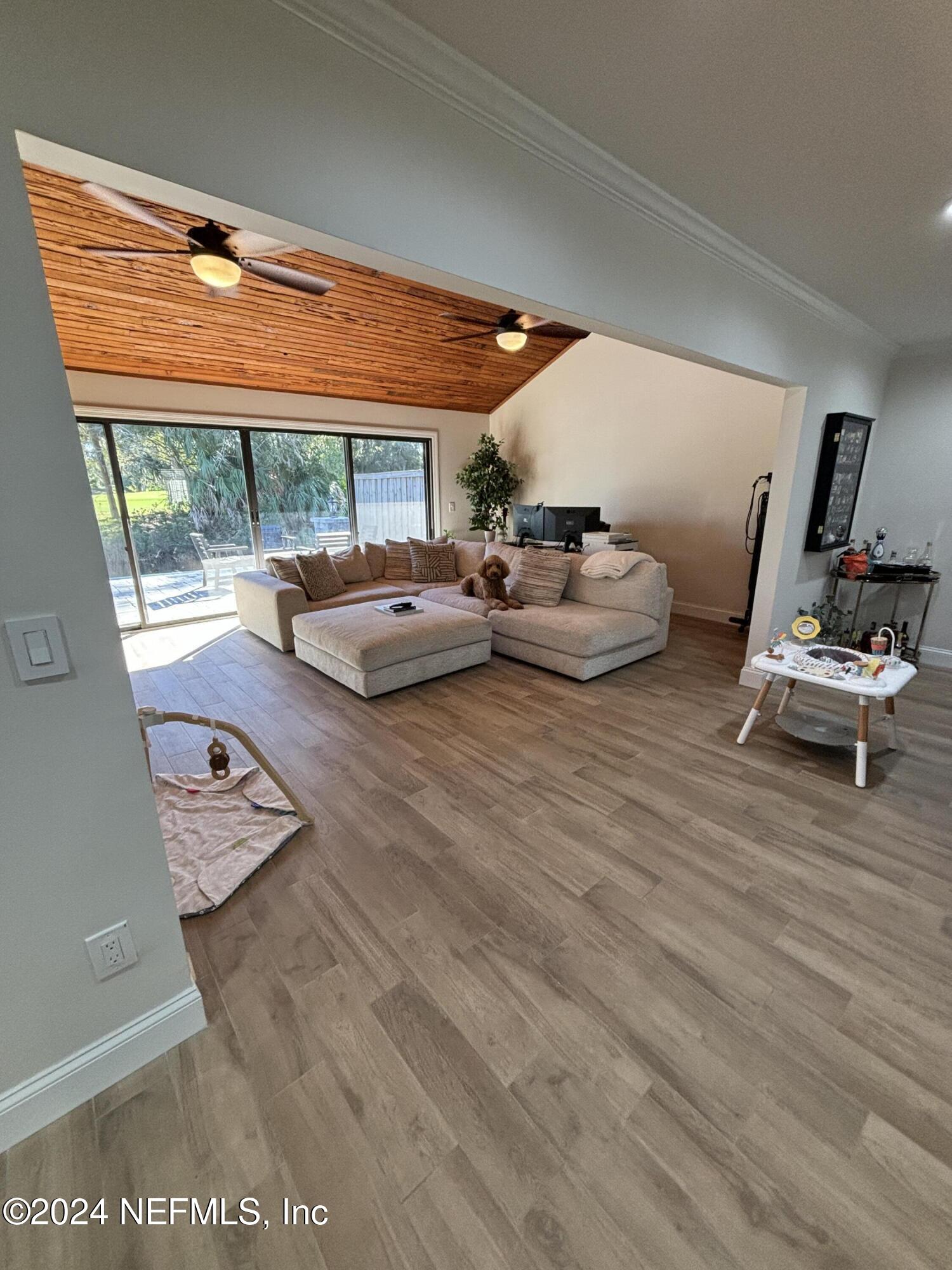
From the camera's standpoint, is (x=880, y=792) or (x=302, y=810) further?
(x=880, y=792)

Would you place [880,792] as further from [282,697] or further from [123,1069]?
[282,697]

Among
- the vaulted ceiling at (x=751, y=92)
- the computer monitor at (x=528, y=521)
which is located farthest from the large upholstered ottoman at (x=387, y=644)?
the vaulted ceiling at (x=751, y=92)

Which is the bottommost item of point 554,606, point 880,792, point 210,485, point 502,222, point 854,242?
point 880,792

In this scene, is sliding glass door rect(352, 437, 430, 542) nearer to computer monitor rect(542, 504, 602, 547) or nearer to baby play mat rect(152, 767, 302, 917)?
computer monitor rect(542, 504, 602, 547)

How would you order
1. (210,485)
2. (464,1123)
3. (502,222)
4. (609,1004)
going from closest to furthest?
(464,1123) → (609,1004) → (502,222) → (210,485)

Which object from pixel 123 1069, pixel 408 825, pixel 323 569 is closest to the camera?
pixel 123 1069

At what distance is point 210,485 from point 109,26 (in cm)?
491

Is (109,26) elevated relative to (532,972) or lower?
elevated

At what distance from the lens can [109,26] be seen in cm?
93

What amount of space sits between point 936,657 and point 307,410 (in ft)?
21.7

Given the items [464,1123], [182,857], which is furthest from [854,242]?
[182,857]

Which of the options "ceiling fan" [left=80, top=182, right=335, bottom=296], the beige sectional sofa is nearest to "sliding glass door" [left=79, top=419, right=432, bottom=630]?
the beige sectional sofa

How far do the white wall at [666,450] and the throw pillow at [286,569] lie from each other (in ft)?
12.1

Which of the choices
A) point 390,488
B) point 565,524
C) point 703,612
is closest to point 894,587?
point 703,612
